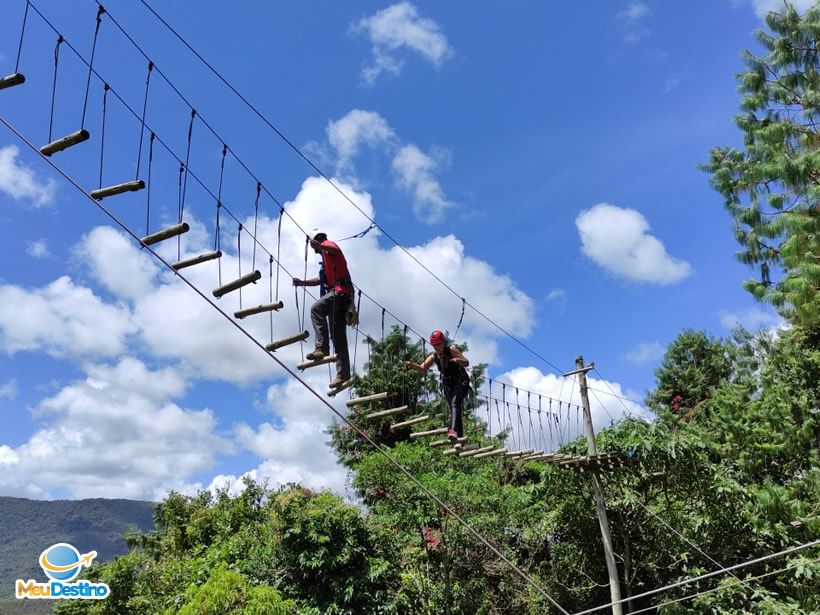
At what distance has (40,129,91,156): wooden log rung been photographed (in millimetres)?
3676

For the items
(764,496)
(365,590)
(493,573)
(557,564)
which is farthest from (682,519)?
(365,590)

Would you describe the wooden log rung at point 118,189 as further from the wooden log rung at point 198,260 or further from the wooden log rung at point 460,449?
the wooden log rung at point 460,449

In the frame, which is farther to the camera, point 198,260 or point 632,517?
point 632,517

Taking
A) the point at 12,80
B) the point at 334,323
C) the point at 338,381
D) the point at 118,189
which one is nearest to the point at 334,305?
the point at 334,323

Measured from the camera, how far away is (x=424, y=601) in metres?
9.90

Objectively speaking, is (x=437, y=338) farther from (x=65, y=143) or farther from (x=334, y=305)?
(x=65, y=143)

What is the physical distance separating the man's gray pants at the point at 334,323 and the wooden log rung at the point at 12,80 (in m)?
2.26

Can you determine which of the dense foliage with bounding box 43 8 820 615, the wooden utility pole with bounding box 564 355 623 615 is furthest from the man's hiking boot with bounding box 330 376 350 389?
the wooden utility pole with bounding box 564 355 623 615

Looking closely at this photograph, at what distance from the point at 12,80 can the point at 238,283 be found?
1.61m

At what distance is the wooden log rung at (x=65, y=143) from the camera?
3.68 m

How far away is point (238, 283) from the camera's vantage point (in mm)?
4270

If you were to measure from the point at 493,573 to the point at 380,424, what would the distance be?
19.2 ft

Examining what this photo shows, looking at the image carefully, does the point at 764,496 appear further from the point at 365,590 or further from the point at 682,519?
the point at 365,590

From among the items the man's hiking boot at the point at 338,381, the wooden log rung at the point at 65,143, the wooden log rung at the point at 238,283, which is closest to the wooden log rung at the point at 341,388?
the man's hiking boot at the point at 338,381
